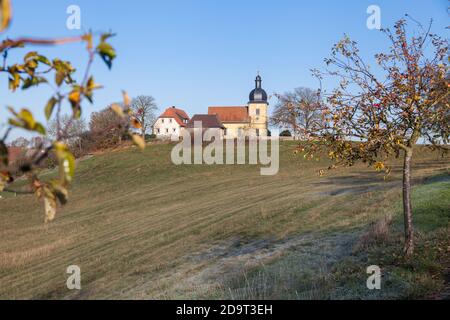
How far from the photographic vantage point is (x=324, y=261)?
9688mm

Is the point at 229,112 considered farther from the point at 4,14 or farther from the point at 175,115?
the point at 4,14

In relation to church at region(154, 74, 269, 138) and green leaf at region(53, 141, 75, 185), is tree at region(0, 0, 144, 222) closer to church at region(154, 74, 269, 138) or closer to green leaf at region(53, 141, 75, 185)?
green leaf at region(53, 141, 75, 185)

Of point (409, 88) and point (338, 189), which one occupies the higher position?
point (409, 88)

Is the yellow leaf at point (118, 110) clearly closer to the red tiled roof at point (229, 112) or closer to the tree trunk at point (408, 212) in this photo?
the tree trunk at point (408, 212)

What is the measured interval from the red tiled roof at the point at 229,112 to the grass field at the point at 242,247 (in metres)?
73.8

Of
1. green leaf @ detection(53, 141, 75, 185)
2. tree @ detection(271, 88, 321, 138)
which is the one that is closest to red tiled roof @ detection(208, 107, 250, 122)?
tree @ detection(271, 88, 321, 138)

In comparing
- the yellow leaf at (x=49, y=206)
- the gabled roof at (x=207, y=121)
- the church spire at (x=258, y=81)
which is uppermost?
the church spire at (x=258, y=81)

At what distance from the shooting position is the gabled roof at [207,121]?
3674 inches

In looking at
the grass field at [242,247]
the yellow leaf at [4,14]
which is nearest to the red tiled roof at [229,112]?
the grass field at [242,247]

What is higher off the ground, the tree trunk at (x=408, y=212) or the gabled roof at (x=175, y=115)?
the gabled roof at (x=175, y=115)

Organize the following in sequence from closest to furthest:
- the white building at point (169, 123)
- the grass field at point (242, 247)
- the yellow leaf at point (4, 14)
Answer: the yellow leaf at point (4, 14), the grass field at point (242, 247), the white building at point (169, 123)
